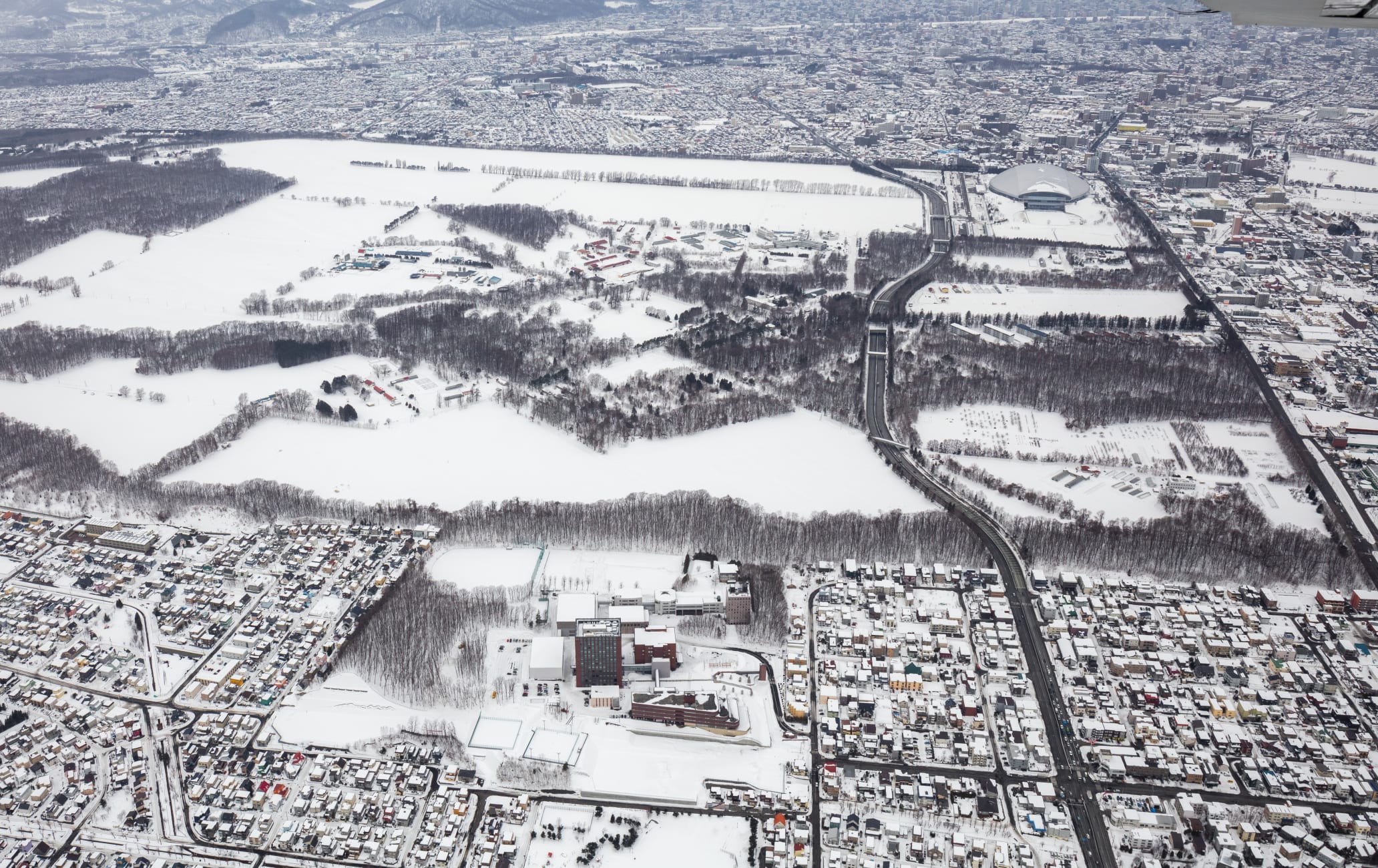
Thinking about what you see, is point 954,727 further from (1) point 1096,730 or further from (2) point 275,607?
(2) point 275,607

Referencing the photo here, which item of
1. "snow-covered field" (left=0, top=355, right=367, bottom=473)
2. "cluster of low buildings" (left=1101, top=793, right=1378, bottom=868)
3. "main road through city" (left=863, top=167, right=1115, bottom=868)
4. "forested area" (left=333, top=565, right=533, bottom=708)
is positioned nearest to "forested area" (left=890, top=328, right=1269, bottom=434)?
"main road through city" (left=863, top=167, right=1115, bottom=868)

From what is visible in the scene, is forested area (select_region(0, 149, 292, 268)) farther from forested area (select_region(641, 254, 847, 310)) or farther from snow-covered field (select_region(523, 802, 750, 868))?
snow-covered field (select_region(523, 802, 750, 868))


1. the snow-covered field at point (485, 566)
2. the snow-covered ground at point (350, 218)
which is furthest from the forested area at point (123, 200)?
the snow-covered field at point (485, 566)

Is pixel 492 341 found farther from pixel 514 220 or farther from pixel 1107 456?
pixel 1107 456

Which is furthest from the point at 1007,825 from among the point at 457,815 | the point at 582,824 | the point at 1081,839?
the point at 457,815

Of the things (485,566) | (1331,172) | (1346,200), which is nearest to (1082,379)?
(485,566)

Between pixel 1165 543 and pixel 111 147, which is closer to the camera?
pixel 1165 543
